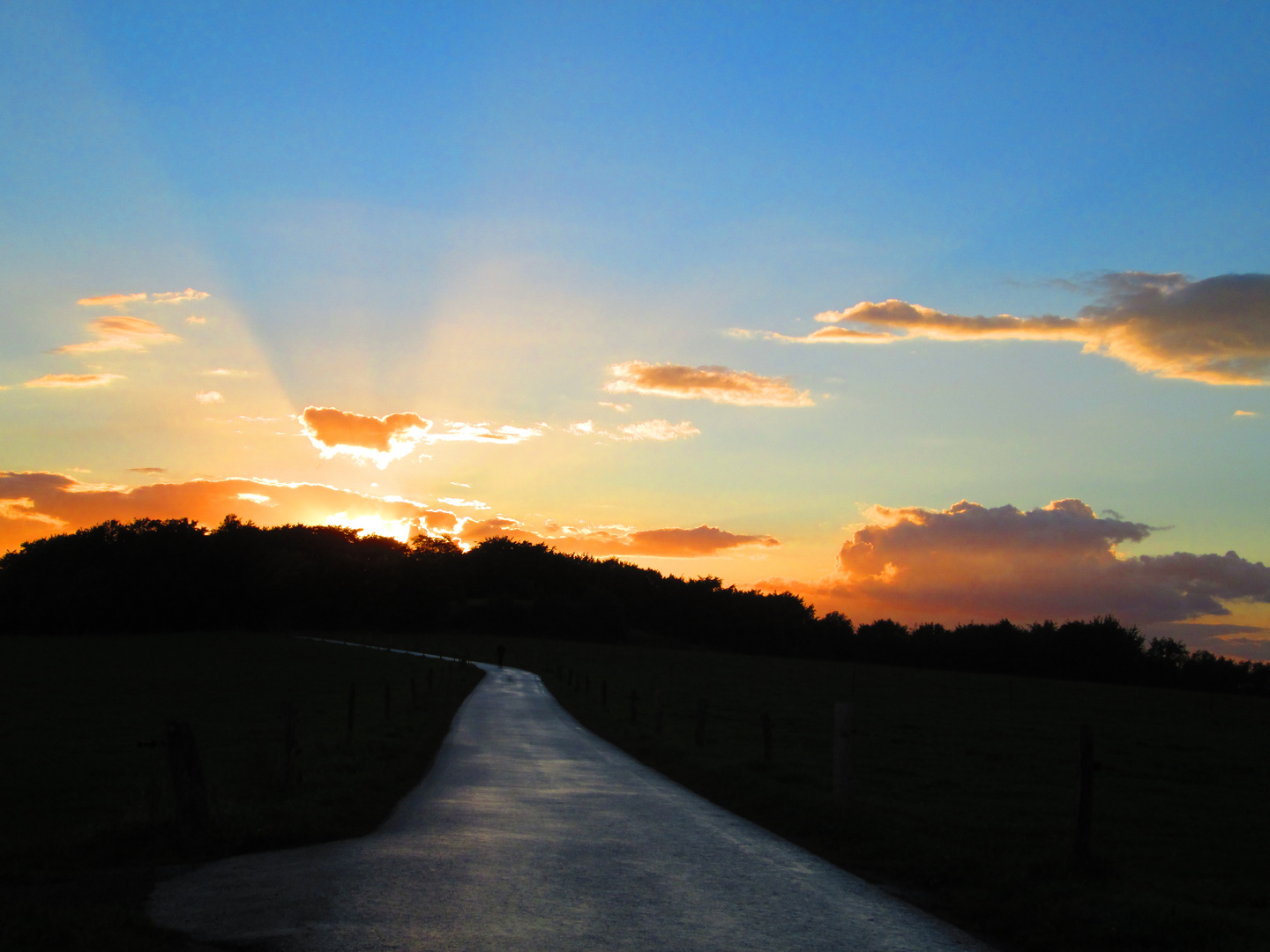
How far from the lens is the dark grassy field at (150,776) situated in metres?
7.00

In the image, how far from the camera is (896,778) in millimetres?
21047

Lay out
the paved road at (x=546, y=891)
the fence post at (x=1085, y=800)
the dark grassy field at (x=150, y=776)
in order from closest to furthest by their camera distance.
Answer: the paved road at (x=546, y=891) → the dark grassy field at (x=150, y=776) → the fence post at (x=1085, y=800)

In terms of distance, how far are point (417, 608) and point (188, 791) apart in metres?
122

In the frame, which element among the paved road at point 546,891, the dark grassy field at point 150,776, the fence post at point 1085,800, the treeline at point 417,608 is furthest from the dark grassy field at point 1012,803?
the treeline at point 417,608

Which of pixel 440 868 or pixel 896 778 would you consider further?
pixel 896 778

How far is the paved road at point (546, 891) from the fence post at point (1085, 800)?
233 cm

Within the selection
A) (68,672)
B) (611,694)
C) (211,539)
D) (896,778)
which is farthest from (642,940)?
(211,539)

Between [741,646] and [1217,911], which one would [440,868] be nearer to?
[1217,911]

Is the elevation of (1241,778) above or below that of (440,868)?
below

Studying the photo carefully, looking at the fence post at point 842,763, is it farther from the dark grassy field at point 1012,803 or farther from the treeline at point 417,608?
the treeline at point 417,608

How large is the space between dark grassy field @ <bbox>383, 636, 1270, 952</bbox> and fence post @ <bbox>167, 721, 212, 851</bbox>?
6082mm

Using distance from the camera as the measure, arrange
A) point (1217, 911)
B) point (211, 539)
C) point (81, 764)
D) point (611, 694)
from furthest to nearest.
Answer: point (211, 539) < point (611, 694) < point (81, 764) < point (1217, 911)

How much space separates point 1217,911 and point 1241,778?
67.6ft

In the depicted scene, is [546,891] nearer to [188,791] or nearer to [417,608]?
[188,791]
